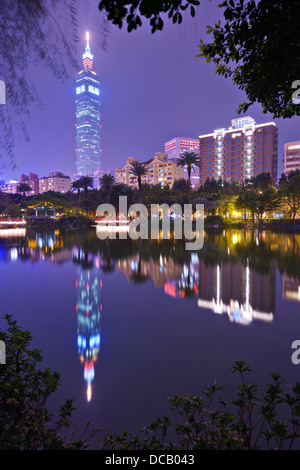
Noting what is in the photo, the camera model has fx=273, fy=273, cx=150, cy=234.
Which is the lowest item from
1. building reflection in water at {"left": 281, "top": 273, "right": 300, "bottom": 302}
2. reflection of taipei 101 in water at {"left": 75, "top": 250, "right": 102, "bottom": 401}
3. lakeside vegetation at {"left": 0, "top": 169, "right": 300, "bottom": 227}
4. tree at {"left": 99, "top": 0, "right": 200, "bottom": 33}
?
reflection of taipei 101 in water at {"left": 75, "top": 250, "right": 102, "bottom": 401}

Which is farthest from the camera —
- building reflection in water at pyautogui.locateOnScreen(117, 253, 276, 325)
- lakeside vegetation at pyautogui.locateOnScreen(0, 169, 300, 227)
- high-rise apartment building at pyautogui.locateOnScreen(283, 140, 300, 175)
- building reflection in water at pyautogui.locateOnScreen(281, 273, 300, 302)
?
high-rise apartment building at pyautogui.locateOnScreen(283, 140, 300, 175)

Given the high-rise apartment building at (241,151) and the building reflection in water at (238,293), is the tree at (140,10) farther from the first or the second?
the high-rise apartment building at (241,151)

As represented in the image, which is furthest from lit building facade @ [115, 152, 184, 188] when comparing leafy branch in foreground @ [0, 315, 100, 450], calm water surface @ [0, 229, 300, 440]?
leafy branch in foreground @ [0, 315, 100, 450]

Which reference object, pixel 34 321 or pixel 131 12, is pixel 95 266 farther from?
pixel 131 12

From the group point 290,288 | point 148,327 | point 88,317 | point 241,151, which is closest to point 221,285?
point 290,288

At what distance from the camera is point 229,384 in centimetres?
506

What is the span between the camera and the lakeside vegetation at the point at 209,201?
193ft

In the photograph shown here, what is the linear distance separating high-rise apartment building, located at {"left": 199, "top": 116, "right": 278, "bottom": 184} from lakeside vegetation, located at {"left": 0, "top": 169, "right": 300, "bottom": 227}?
176 ft

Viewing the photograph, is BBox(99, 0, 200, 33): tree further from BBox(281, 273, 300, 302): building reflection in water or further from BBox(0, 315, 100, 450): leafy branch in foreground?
BBox(281, 273, 300, 302): building reflection in water

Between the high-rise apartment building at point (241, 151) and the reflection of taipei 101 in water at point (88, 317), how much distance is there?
133 m

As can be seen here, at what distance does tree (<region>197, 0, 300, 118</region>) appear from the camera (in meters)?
3.08

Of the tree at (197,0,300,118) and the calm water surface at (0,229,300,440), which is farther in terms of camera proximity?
the calm water surface at (0,229,300,440)

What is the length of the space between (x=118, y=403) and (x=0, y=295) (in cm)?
856
